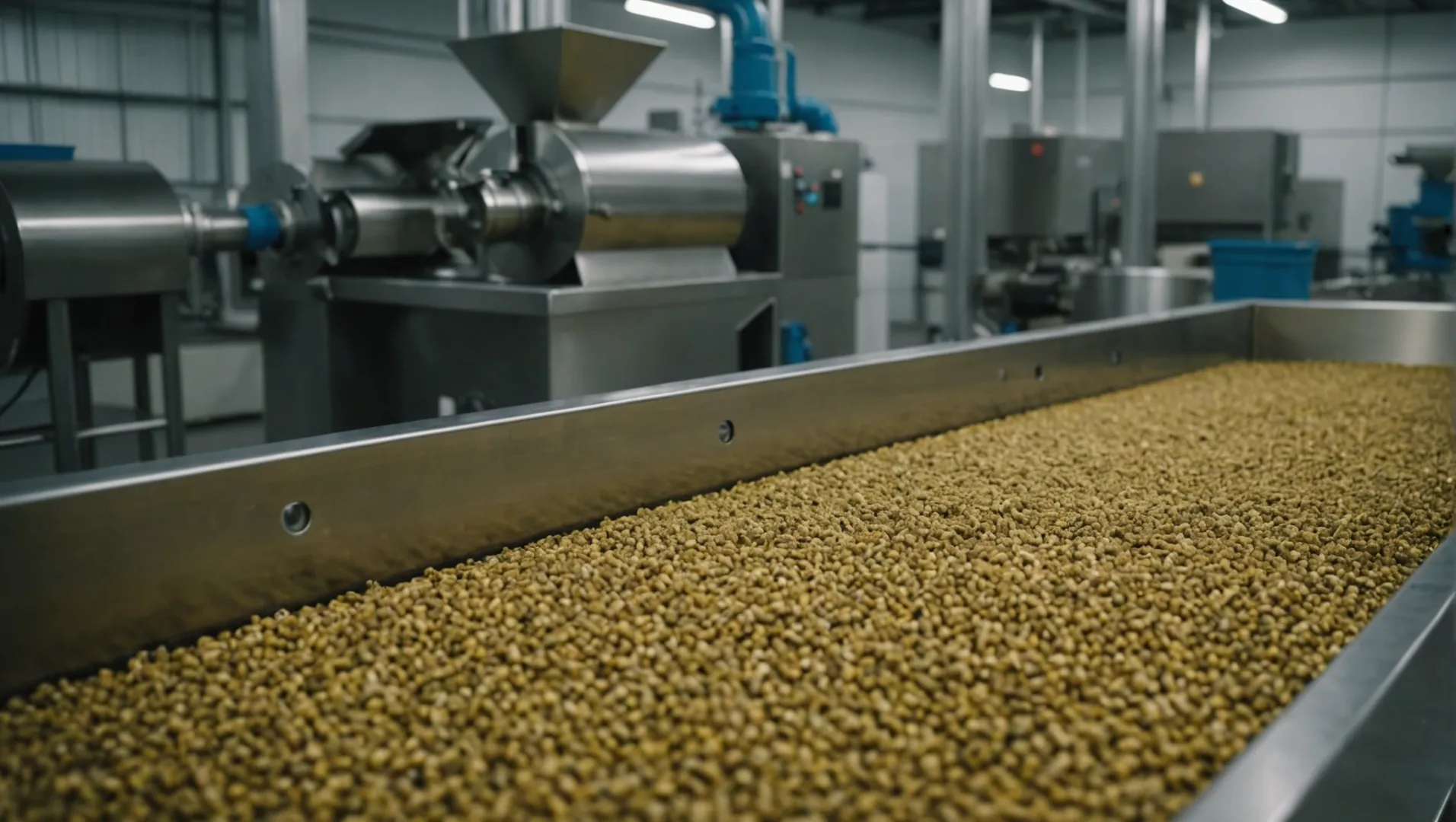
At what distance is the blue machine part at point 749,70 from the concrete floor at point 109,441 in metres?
2.19

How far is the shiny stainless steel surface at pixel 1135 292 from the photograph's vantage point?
5.03m

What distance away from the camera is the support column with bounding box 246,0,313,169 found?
3.85 meters

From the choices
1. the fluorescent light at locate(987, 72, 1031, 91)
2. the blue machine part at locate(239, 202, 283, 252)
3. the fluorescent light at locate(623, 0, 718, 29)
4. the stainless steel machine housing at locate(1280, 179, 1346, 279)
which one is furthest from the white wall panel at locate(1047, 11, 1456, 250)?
the blue machine part at locate(239, 202, 283, 252)

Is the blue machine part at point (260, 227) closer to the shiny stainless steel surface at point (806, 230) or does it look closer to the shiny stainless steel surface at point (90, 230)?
the shiny stainless steel surface at point (90, 230)

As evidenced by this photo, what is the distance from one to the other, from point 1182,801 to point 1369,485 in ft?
3.95

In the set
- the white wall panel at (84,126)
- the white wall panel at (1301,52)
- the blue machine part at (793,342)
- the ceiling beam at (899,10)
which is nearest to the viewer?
the blue machine part at (793,342)

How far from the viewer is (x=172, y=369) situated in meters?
2.88

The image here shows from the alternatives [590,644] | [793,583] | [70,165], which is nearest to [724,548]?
[793,583]

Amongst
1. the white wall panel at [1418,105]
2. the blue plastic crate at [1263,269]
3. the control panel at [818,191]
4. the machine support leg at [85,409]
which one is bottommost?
the machine support leg at [85,409]

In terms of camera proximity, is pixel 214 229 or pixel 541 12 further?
pixel 541 12

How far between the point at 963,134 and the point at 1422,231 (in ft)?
9.12

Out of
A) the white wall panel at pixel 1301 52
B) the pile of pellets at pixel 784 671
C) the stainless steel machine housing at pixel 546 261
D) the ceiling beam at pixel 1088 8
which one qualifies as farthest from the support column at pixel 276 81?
the white wall panel at pixel 1301 52

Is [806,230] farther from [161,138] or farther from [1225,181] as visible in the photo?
[1225,181]

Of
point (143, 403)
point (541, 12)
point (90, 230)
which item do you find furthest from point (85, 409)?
point (541, 12)
